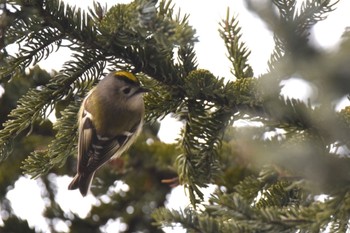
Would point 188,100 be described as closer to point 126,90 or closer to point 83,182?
point 126,90

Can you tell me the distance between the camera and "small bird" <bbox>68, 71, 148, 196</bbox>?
2533 millimetres

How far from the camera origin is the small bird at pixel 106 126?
8.31 ft

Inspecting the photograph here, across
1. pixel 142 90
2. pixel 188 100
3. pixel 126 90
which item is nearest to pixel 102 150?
pixel 126 90

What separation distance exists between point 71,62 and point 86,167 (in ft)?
3.25

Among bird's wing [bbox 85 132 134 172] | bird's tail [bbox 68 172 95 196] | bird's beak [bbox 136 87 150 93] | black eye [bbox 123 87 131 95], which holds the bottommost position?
bird's tail [bbox 68 172 95 196]

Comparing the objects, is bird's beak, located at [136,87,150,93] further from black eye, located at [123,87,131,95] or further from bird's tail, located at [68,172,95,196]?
bird's tail, located at [68,172,95,196]

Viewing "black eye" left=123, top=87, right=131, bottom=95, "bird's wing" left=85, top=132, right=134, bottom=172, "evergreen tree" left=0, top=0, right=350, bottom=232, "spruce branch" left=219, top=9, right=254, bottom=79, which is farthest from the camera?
"bird's wing" left=85, top=132, right=134, bottom=172

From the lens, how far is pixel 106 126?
9.12 feet

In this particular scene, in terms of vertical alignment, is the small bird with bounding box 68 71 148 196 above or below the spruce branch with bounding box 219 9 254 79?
below

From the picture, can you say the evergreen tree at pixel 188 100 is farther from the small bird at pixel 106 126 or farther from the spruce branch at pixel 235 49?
the small bird at pixel 106 126

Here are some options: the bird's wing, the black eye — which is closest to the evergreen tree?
the black eye

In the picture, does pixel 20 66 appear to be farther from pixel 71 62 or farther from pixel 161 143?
pixel 161 143

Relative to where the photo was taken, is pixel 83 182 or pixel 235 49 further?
pixel 83 182

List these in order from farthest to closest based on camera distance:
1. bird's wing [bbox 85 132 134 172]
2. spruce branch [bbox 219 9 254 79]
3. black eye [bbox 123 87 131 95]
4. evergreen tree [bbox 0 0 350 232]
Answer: bird's wing [bbox 85 132 134 172], black eye [bbox 123 87 131 95], spruce branch [bbox 219 9 254 79], evergreen tree [bbox 0 0 350 232]
